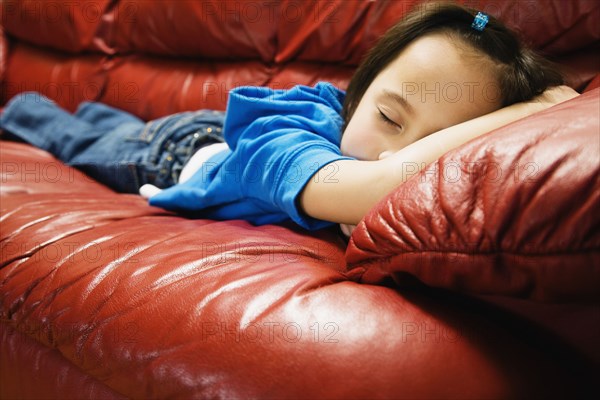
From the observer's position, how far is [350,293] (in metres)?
0.56

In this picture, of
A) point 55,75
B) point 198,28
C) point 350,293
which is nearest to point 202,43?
point 198,28

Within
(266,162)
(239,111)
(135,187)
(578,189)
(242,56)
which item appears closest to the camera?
(578,189)

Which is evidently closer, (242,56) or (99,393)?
(99,393)

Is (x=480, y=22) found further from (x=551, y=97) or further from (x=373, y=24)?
(x=373, y=24)

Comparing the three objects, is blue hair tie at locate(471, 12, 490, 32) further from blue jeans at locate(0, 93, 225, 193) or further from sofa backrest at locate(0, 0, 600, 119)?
blue jeans at locate(0, 93, 225, 193)

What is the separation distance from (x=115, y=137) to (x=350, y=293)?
0.99m

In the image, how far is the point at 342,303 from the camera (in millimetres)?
540

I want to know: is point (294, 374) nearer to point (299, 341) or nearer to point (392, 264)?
point (299, 341)

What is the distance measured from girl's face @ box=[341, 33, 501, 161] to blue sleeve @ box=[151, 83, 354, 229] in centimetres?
8

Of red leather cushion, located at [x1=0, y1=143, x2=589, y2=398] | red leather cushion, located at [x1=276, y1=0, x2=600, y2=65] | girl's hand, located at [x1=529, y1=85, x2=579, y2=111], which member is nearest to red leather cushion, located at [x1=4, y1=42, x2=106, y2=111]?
red leather cushion, located at [x1=276, y1=0, x2=600, y2=65]

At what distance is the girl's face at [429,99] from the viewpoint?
0.84 meters

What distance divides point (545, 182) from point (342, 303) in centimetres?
23

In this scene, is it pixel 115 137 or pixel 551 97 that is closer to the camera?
pixel 551 97

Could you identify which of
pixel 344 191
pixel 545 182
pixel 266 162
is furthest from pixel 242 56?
pixel 545 182
